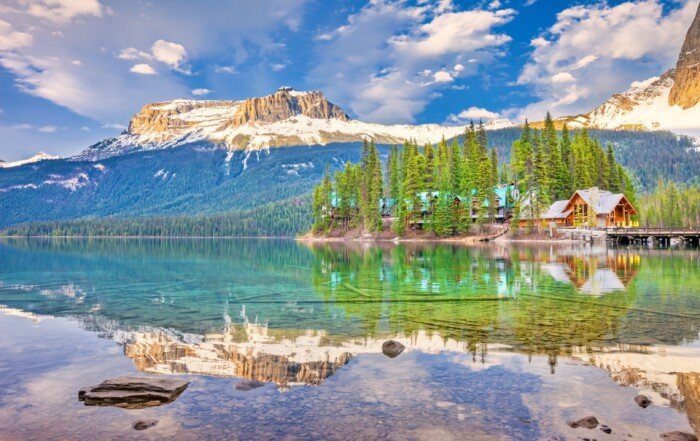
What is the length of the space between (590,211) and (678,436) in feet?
316

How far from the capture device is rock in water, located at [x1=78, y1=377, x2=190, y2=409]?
12266 millimetres

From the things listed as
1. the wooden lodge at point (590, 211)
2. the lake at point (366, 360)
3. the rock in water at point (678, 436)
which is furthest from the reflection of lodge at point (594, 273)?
the wooden lodge at point (590, 211)

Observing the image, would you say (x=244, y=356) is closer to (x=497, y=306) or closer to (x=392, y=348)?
(x=392, y=348)

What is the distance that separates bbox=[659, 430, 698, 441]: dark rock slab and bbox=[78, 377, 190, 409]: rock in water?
10604 mm

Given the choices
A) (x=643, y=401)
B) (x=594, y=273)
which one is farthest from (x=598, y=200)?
(x=643, y=401)

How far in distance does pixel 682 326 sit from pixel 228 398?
56.9ft

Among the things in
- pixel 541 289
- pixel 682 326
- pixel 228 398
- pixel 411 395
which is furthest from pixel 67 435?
pixel 541 289

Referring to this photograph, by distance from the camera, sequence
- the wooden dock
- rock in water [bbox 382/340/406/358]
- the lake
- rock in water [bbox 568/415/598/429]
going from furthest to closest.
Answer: the wooden dock
rock in water [bbox 382/340/406/358]
the lake
rock in water [bbox 568/415/598/429]

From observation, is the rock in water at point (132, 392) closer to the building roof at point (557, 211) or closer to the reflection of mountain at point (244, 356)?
the reflection of mountain at point (244, 356)

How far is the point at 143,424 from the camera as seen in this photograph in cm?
1090

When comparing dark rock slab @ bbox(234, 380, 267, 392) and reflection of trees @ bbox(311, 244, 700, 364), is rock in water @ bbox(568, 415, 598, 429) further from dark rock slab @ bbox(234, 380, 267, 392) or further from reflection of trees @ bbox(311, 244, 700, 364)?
dark rock slab @ bbox(234, 380, 267, 392)

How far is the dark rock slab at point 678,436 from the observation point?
32.1ft

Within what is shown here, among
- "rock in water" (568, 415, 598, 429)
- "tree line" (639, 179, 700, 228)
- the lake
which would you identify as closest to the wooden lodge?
"tree line" (639, 179, 700, 228)

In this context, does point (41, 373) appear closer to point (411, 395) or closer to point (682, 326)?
point (411, 395)
